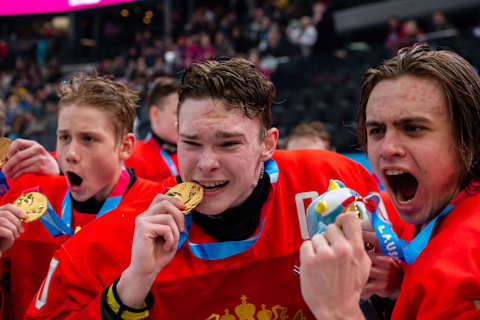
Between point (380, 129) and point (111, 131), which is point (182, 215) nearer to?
point (380, 129)

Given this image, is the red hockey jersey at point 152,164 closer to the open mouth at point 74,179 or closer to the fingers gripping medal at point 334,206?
the open mouth at point 74,179

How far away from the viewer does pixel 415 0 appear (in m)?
11.3

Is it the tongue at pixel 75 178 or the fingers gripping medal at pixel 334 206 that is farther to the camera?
the tongue at pixel 75 178

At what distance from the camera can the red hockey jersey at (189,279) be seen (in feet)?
6.01

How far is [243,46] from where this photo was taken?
438 inches

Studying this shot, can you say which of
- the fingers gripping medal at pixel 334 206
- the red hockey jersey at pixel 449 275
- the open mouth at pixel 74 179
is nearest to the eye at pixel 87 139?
the open mouth at pixel 74 179

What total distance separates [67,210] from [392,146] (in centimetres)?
161

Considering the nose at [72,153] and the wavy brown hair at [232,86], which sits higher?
the wavy brown hair at [232,86]

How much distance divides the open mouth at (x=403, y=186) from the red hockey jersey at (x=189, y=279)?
1.67 ft

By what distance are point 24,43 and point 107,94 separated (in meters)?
19.9

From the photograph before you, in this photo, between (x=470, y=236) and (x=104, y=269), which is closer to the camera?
(x=470, y=236)

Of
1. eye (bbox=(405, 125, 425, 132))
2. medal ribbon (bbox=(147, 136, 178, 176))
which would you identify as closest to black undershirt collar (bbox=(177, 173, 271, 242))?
eye (bbox=(405, 125, 425, 132))

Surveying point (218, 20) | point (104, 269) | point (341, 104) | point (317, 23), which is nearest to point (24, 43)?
point (218, 20)

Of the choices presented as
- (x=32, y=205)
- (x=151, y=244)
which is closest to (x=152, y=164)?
(x=32, y=205)
